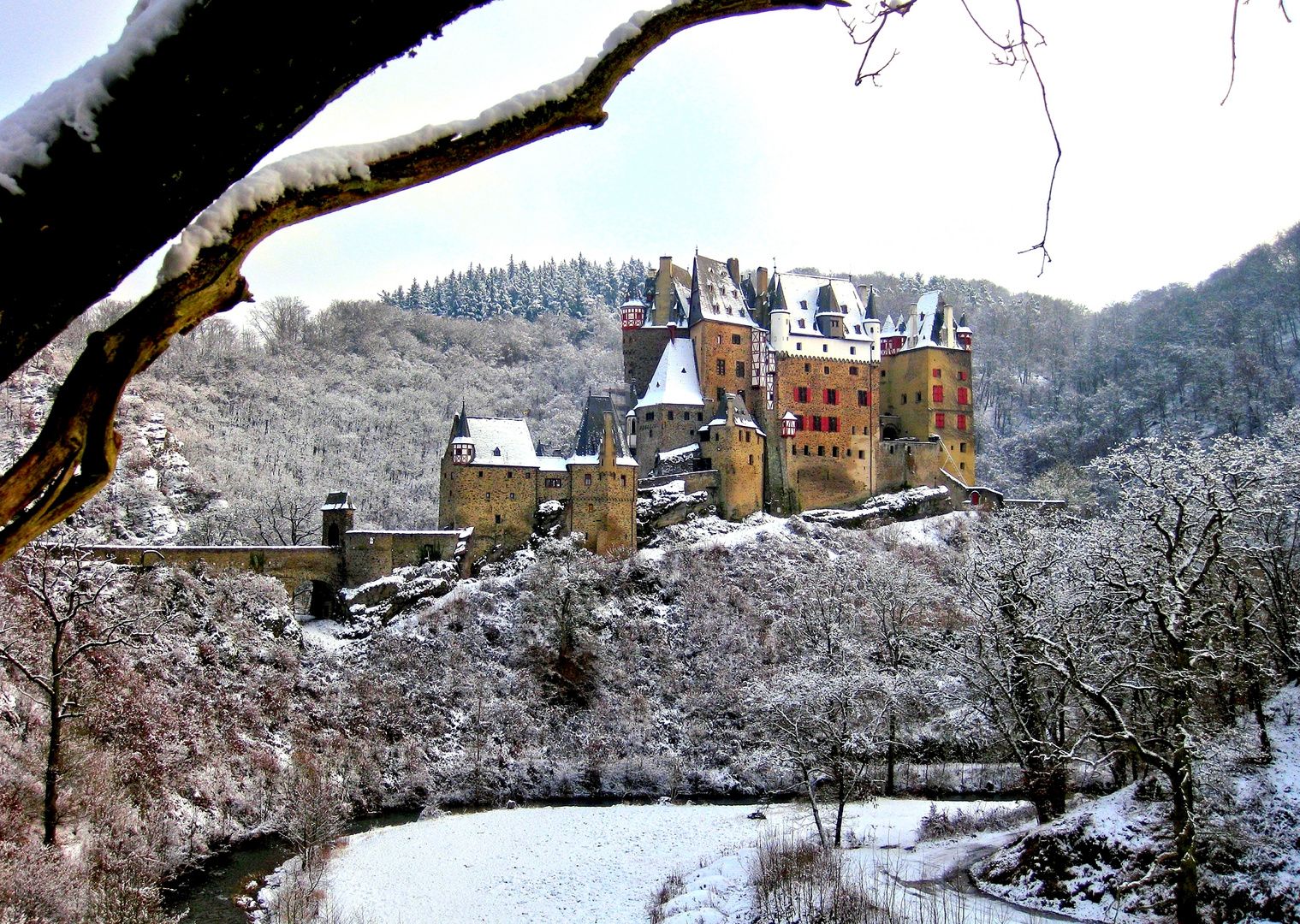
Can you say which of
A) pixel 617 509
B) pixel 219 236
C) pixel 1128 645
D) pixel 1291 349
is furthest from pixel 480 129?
pixel 1291 349

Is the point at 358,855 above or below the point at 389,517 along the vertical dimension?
below

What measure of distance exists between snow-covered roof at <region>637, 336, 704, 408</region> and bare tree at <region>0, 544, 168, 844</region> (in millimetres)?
26852

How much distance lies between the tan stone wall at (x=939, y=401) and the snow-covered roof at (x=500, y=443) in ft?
75.2

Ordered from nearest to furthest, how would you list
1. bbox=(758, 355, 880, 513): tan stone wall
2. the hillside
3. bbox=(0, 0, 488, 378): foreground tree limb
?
bbox=(0, 0, 488, 378): foreground tree limb → bbox=(758, 355, 880, 513): tan stone wall → the hillside

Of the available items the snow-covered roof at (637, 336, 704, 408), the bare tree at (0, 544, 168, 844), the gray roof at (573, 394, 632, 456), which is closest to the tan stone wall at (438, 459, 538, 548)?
the gray roof at (573, 394, 632, 456)

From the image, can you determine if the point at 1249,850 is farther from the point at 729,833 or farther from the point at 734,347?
the point at 734,347

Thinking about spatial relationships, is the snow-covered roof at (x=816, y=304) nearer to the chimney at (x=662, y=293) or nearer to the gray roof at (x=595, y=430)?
the chimney at (x=662, y=293)

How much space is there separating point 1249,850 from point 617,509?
3171 cm

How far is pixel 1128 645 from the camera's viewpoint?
24156 mm

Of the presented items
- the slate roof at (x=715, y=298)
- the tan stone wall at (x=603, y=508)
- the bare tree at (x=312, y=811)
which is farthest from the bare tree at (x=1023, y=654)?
the slate roof at (x=715, y=298)

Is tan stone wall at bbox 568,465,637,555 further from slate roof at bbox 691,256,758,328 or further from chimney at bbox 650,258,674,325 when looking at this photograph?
chimney at bbox 650,258,674,325

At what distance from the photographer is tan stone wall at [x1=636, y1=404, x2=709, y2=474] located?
5231 centimetres

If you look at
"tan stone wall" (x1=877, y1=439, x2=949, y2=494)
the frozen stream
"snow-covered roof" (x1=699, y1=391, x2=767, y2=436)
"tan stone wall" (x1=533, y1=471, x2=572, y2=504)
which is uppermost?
"snow-covered roof" (x1=699, y1=391, x2=767, y2=436)

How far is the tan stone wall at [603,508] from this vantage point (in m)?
45.8
